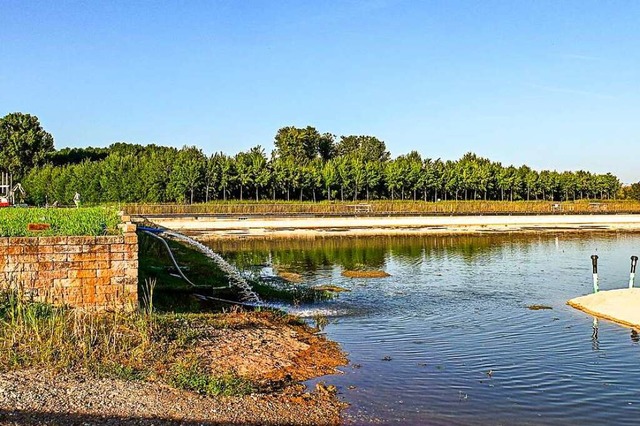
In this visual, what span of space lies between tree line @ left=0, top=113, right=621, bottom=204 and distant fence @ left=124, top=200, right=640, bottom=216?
23.0 ft

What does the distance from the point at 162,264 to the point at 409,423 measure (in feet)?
51.1

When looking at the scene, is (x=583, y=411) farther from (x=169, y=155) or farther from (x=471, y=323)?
(x=169, y=155)

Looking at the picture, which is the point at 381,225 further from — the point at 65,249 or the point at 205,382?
the point at 205,382

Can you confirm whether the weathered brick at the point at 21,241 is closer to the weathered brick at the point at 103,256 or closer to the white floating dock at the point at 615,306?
the weathered brick at the point at 103,256

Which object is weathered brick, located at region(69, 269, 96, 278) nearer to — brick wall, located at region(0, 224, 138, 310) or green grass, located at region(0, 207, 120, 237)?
brick wall, located at region(0, 224, 138, 310)

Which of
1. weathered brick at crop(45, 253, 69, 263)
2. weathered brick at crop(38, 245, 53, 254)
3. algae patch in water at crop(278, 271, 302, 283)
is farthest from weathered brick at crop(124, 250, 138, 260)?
algae patch in water at crop(278, 271, 302, 283)

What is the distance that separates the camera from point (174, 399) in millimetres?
10852

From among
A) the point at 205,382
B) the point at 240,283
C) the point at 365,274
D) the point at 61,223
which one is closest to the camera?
the point at 205,382

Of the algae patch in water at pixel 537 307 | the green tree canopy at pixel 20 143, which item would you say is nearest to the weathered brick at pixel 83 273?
the algae patch in water at pixel 537 307

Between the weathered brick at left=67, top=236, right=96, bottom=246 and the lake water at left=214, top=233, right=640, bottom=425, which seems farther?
the weathered brick at left=67, top=236, right=96, bottom=246

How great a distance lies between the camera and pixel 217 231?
210ft

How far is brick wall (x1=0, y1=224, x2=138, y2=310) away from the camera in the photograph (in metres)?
15.1

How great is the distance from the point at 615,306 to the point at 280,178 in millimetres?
77678

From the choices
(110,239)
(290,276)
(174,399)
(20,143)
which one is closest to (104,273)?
(110,239)
